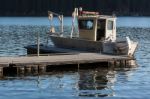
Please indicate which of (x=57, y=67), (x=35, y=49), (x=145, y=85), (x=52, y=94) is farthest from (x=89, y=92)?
(x=35, y=49)

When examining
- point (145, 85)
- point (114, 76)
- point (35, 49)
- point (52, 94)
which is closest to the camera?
point (52, 94)

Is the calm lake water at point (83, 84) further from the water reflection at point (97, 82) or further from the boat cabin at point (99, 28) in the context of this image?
the boat cabin at point (99, 28)

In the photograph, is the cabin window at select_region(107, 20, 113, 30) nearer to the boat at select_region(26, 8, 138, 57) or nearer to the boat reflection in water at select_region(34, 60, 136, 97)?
the boat at select_region(26, 8, 138, 57)

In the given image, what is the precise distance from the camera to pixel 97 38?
4216 centimetres

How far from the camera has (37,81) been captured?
3228 centimetres

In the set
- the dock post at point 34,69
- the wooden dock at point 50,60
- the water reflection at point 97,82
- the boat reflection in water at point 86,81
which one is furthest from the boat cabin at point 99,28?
the dock post at point 34,69

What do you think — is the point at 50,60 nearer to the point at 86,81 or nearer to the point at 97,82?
the point at 86,81

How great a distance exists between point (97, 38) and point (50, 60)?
23.1 ft

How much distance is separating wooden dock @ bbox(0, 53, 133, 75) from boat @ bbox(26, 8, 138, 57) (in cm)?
129

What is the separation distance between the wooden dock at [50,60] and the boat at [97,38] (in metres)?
1.29

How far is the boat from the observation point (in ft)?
131

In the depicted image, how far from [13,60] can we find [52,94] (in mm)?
7951

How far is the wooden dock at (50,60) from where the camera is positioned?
34469 mm

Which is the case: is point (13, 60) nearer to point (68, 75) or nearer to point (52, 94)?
point (68, 75)
